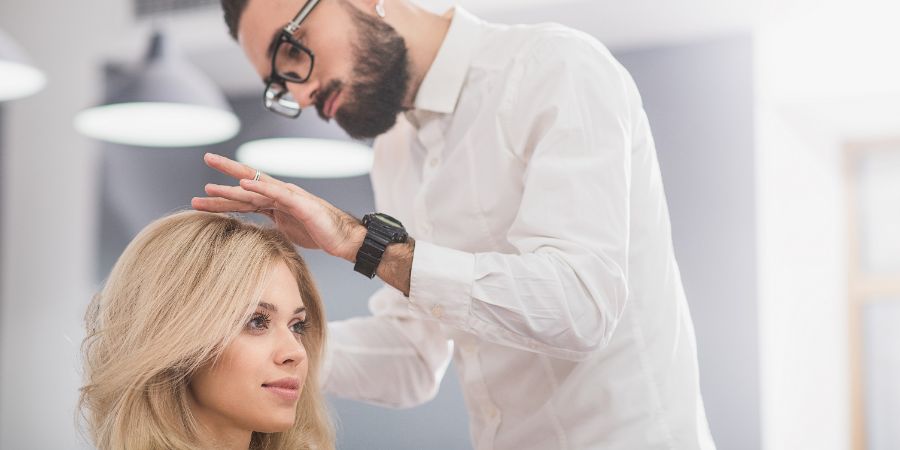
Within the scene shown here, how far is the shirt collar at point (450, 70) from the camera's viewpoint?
6.39ft

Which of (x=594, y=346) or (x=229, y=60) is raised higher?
(x=229, y=60)

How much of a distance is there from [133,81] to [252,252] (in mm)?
2123

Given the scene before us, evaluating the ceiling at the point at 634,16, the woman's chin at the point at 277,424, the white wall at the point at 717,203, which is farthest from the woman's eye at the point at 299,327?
the white wall at the point at 717,203

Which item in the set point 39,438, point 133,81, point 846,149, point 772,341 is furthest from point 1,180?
point 846,149

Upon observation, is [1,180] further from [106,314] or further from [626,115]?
[626,115]

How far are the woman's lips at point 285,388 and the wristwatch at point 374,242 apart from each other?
322 mm

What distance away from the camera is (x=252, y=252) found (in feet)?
5.98

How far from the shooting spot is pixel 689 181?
4676 mm

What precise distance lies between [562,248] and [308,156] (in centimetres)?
264

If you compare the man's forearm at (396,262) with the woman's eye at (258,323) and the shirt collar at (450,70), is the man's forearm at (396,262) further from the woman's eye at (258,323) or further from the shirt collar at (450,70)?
the shirt collar at (450,70)

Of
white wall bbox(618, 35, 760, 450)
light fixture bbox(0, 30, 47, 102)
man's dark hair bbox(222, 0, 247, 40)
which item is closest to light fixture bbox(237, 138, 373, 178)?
light fixture bbox(0, 30, 47, 102)

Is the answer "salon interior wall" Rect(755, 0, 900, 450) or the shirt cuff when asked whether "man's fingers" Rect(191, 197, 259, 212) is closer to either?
the shirt cuff

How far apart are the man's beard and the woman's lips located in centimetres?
56

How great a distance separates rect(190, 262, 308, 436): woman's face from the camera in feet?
5.68
